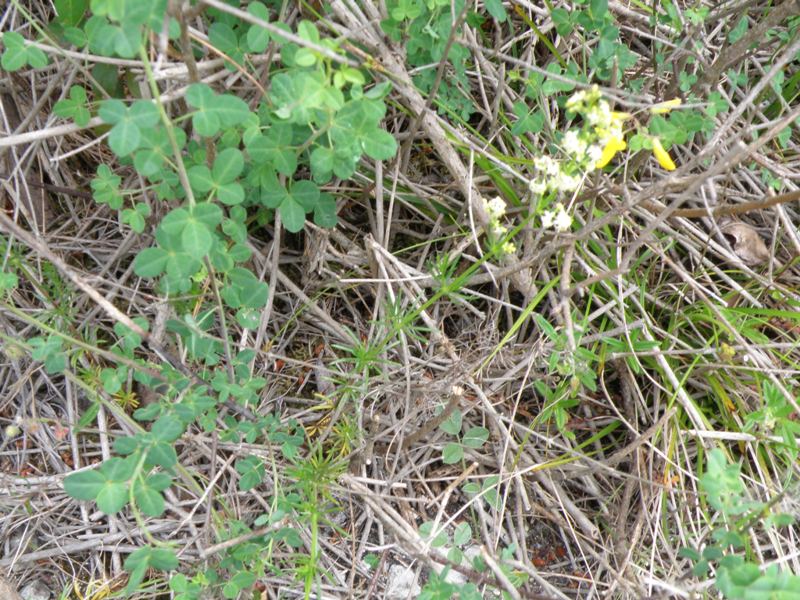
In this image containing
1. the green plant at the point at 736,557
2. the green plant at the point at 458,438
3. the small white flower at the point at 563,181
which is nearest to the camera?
the green plant at the point at 736,557

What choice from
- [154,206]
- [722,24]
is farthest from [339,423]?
[722,24]

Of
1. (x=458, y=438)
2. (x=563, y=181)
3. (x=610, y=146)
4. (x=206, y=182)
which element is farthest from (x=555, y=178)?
(x=458, y=438)

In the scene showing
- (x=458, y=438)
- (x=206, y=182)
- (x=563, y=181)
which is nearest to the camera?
(x=563, y=181)

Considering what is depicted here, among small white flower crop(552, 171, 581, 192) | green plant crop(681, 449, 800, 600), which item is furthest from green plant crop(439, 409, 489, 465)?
small white flower crop(552, 171, 581, 192)

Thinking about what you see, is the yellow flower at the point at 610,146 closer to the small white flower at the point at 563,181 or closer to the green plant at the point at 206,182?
the small white flower at the point at 563,181

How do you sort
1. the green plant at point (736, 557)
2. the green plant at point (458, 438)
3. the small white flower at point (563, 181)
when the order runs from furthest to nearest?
the green plant at point (458, 438), the small white flower at point (563, 181), the green plant at point (736, 557)

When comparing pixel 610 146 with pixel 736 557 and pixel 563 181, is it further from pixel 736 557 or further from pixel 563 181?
pixel 736 557

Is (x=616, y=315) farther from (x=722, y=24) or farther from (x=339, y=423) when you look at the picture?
(x=722, y=24)

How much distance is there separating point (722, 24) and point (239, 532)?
240 cm

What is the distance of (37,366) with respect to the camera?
2328 millimetres

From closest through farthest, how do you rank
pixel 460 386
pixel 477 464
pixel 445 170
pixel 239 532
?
pixel 239 532 → pixel 460 386 → pixel 477 464 → pixel 445 170

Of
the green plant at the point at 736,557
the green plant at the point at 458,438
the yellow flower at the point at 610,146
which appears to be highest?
the yellow flower at the point at 610,146

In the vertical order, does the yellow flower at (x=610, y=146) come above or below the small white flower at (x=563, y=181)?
above

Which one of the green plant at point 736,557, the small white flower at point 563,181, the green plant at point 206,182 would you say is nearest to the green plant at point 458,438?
the green plant at point 206,182
